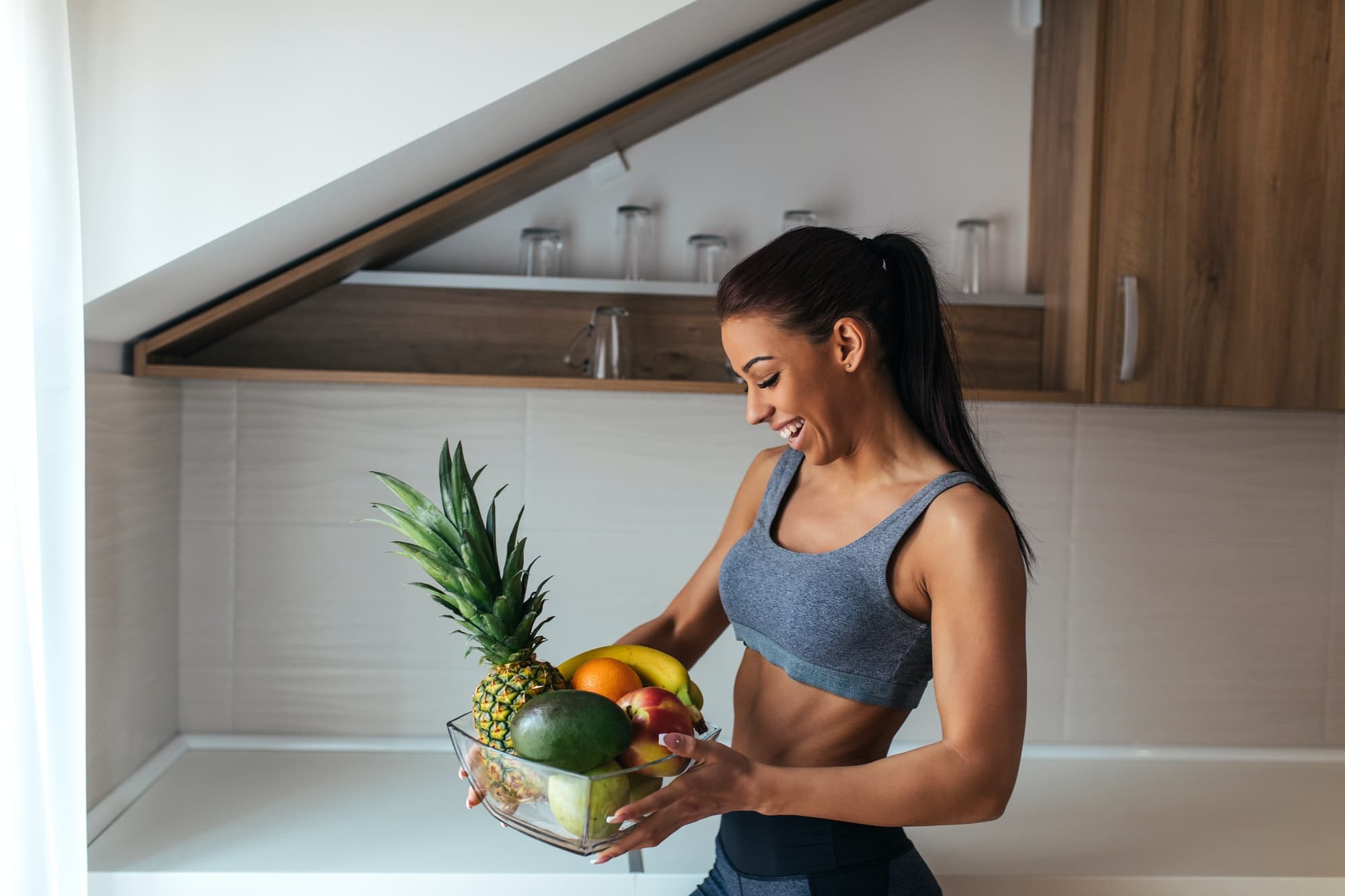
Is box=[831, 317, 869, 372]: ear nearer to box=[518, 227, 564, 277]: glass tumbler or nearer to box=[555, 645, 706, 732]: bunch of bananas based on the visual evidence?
box=[555, 645, 706, 732]: bunch of bananas

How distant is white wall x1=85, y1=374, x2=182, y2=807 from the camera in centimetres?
162

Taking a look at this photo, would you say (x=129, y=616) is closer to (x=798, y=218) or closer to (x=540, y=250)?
(x=540, y=250)

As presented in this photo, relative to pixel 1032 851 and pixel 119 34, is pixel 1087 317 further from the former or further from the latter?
pixel 119 34

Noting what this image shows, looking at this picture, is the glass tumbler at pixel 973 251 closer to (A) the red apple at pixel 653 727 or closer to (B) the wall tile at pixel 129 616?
(A) the red apple at pixel 653 727

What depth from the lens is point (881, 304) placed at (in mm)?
1203

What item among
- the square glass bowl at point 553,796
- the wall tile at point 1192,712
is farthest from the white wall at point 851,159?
the square glass bowl at point 553,796

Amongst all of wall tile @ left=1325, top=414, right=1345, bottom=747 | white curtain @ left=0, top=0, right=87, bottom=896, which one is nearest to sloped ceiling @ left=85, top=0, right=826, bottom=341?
white curtain @ left=0, top=0, right=87, bottom=896

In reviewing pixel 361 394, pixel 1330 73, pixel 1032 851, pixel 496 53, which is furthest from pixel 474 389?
pixel 1330 73

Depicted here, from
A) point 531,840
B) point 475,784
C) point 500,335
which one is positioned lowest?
point 531,840

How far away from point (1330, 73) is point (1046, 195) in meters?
0.48

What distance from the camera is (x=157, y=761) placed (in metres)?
1.90

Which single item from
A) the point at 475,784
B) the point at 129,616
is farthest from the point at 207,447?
the point at 475,784

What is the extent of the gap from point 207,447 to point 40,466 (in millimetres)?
803

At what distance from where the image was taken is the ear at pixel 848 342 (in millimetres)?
1171
